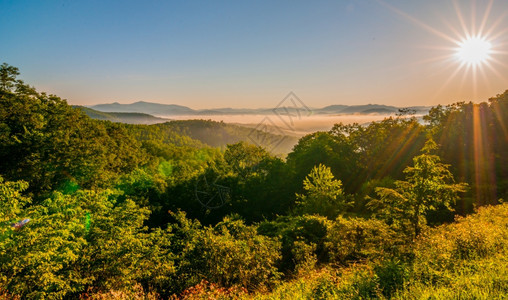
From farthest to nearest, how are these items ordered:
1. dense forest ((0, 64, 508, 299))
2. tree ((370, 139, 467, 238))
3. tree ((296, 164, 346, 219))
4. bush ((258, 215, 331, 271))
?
tree ((296, 164, 346, 219)) → bush ((258, 215, 331, 271)) → tree ((370, 139, 467, 238)) → dense forest ((0, 64, 508, 299))

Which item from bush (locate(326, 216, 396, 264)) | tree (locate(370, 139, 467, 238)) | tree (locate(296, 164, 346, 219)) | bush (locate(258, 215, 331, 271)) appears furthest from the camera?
tree (locate(296, 164, 346, 219))

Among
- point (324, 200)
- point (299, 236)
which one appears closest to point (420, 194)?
point (299, 236)

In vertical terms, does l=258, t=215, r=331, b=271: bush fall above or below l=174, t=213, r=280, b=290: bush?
below

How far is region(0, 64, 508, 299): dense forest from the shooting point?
8.35 meters

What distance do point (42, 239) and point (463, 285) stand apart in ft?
46.3

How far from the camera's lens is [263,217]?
23234mm

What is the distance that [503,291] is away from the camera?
16.3 ft

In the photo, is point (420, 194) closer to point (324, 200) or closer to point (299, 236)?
point (299, 236)

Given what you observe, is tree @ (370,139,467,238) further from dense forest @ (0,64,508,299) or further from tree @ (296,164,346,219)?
tree @ (296,164,346,219)

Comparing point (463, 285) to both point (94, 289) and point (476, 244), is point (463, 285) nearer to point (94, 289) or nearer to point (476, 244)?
point (476, 244)

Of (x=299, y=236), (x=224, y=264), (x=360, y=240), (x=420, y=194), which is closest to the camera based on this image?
(x=420, y=194)

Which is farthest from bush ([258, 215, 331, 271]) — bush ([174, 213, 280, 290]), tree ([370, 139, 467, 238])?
tree ([370, 139, 467, 238])

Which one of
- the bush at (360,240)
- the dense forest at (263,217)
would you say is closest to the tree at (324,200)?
the dense forest at (263,217)

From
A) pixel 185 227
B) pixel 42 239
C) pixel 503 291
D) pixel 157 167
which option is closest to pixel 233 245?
pixel 185 227
